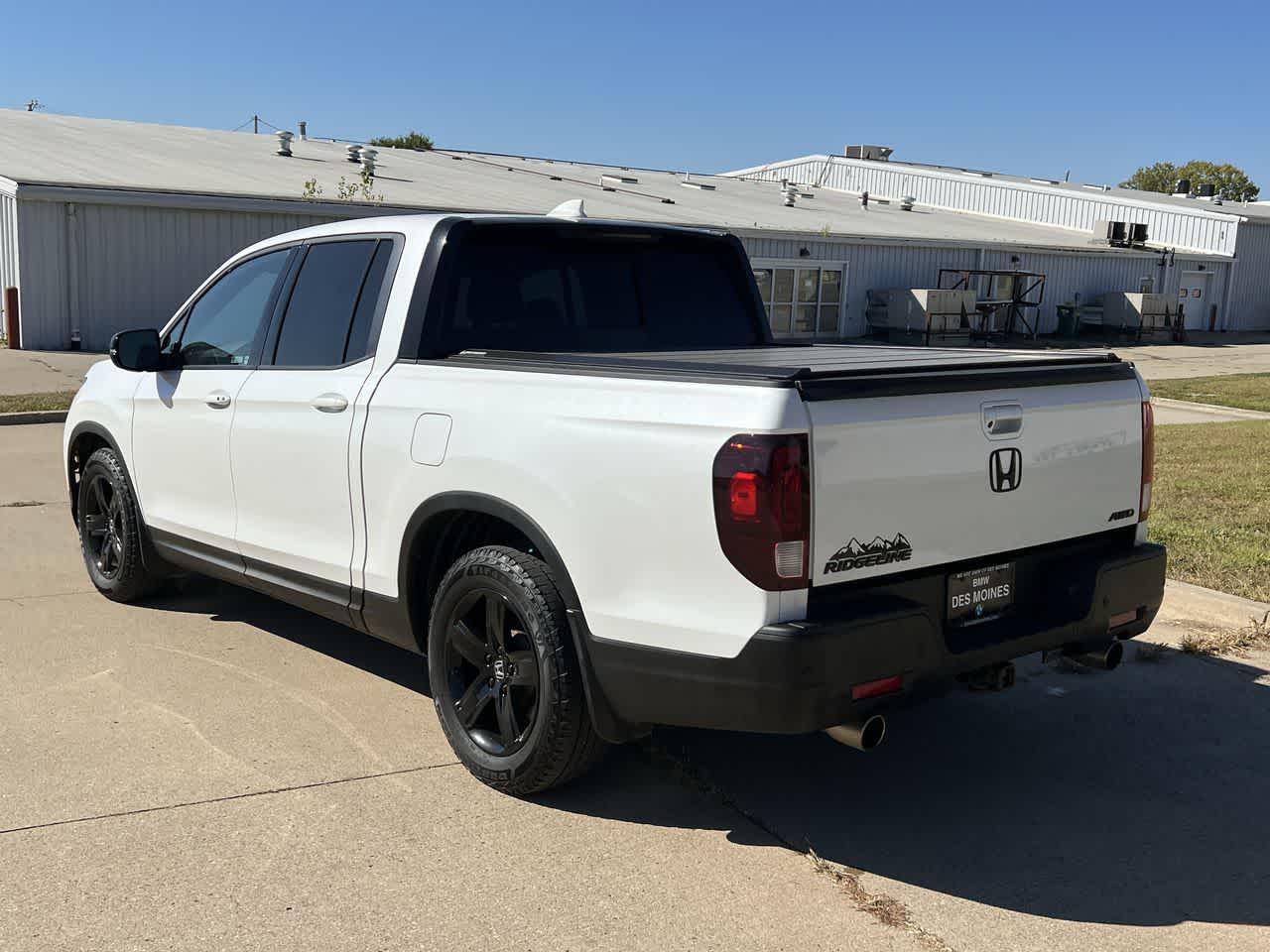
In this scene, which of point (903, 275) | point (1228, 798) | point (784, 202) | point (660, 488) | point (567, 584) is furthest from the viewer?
point (784, 202)

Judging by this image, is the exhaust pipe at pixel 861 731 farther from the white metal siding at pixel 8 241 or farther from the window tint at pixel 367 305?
the white metal siding at pixel 8 241

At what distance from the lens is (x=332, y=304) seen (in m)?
5.05

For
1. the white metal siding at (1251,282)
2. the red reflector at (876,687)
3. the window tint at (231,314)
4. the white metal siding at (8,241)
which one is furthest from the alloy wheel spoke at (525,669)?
the white metal siding at (1251,282)

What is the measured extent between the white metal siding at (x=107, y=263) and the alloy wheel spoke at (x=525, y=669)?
20.2 metres

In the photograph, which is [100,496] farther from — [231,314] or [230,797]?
[230,797]

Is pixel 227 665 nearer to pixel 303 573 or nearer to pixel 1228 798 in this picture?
pixel 303 573

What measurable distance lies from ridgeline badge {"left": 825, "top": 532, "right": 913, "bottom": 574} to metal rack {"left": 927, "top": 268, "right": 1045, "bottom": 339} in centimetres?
3281

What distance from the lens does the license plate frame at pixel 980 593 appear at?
3.86m

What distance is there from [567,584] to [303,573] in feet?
5.13

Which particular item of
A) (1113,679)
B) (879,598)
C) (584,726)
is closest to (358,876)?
(584,726)

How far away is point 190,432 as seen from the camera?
5621 mm

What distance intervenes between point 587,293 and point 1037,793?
2.53m

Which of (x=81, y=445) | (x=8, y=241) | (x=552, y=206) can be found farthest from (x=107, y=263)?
(x=81, y=445)

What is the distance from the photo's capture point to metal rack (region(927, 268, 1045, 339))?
3600 centimetres
